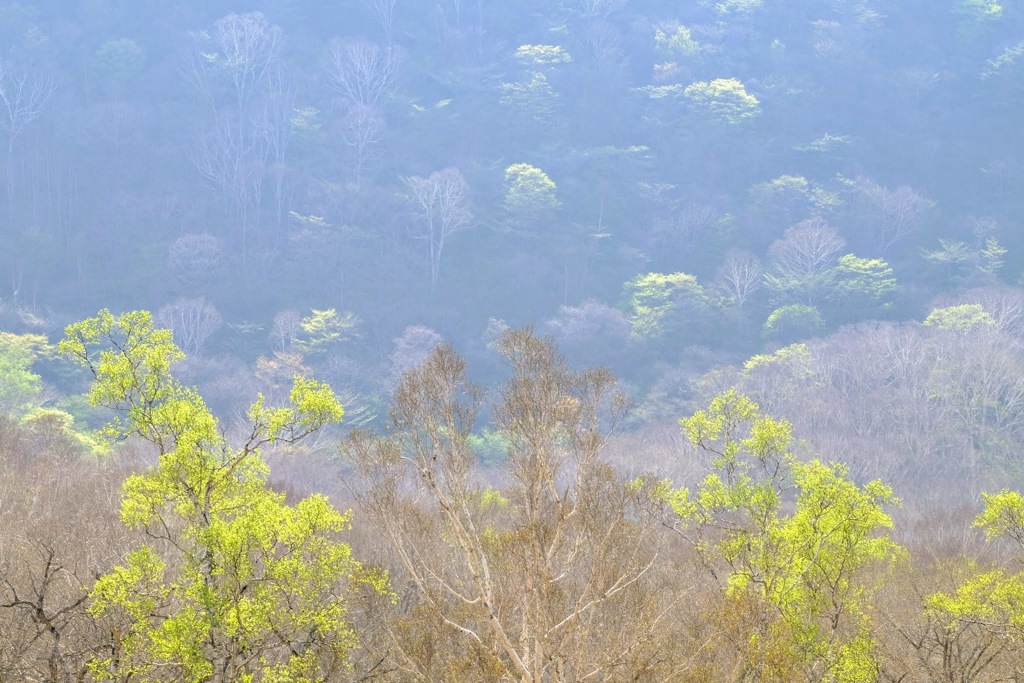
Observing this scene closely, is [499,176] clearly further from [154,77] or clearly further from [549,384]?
[549,384]

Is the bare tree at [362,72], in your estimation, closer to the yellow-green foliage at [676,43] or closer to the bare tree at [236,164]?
the bare tree at [236,164]

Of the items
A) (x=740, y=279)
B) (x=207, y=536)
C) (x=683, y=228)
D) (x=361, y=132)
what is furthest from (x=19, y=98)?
(x=207, y=536)

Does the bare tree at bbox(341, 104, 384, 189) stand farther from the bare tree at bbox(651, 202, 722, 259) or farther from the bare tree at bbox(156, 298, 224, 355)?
the bare tree at bbox(651, 202, 722, 259)

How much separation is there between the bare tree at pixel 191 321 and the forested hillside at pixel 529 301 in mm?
346

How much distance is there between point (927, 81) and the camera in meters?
93.9

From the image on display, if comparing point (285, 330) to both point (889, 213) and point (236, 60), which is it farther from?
point (889, 213)

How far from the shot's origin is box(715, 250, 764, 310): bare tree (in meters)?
75.2

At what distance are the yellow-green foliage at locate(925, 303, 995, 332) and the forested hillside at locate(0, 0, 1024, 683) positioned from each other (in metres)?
0.42

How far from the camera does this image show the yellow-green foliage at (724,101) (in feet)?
292

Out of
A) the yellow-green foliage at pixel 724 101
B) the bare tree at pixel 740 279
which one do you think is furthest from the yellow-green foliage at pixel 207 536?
the yellow-green foliage at pixel 724 101

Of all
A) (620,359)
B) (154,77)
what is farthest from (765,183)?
(154,77)

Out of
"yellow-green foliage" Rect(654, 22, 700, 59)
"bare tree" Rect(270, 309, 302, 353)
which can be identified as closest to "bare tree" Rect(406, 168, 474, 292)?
"bare tree" Rect(270, 309, 302, 353)

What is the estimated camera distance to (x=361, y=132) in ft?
292

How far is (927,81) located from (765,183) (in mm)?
20452
